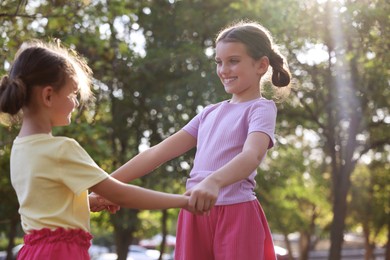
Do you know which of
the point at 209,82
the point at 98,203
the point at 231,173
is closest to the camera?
the point at 231,173

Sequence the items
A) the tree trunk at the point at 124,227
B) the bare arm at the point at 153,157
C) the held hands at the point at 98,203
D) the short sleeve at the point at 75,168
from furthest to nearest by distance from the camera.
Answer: the tree trunk at the point at 124,227 → the bare arm at the point at 153,157 → the held hands at the point at 98,203 → the short sleeve at the point at 75,168

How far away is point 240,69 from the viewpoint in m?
3.63

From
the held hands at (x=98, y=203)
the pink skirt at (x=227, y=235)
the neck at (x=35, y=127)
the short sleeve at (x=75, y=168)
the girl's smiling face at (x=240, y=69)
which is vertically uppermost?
the girl's smiling face at (x=240, y=69)

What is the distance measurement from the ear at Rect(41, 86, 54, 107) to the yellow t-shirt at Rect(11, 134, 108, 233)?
0.13 m

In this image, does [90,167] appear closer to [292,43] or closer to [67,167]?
[67,167]

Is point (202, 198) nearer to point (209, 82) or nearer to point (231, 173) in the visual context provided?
point (231, 173)

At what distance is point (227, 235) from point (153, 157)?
0.63m

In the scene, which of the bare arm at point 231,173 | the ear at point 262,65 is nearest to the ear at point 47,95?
the bare arm at point 231,173

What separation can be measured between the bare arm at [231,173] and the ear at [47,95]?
69 cm

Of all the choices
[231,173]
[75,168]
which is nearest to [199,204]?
[231,173]

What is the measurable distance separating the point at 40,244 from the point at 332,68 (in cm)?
1373

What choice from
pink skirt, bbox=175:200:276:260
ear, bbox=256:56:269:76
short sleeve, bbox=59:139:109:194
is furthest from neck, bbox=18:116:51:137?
ear, bbox=256:56:269:76

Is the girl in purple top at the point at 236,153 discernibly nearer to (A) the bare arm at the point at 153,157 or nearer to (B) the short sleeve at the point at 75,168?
(A) the bare arm at the point at 153,157

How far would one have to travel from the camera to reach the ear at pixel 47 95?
300cm
